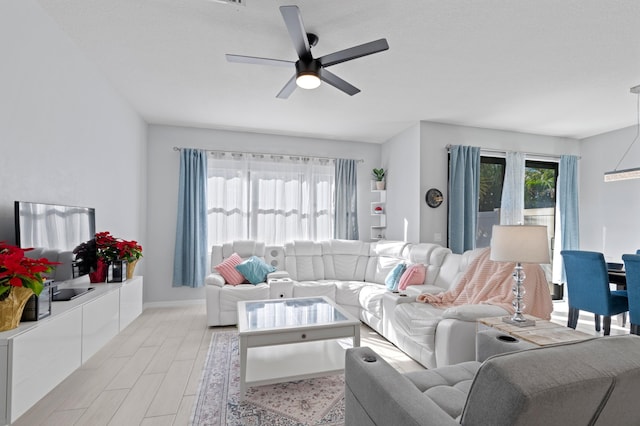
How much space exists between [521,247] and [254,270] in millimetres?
3080

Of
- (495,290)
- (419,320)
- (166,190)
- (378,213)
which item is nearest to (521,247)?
(495,290)

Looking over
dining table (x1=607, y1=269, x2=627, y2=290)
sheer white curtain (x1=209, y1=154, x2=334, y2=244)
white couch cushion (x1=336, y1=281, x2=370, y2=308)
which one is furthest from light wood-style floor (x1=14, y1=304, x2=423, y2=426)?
dining table (x1=607, y1=269, x2=627, y2=290)

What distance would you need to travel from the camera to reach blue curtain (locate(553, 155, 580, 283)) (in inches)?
196

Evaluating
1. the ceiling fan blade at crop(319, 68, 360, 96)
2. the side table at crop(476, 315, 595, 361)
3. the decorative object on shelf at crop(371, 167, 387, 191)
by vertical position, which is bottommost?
the side table at crop(476, 315, 595, 361)

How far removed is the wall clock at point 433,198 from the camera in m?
4.40

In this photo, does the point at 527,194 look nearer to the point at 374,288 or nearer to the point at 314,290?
the point at 374,288

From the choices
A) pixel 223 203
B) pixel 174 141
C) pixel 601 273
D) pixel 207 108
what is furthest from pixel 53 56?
pixel 601 273

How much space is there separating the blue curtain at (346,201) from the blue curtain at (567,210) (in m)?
3.29

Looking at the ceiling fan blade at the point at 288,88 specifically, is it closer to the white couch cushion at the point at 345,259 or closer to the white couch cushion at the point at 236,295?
the white couch cushion at the point at 236,295

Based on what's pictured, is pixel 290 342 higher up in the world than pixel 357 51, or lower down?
lower down

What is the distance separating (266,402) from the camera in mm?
2191

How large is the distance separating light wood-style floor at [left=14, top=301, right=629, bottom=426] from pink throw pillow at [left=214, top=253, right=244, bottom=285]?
59 centimetres

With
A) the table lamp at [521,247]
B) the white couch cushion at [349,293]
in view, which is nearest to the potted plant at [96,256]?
the white couch cushion at [349,293]

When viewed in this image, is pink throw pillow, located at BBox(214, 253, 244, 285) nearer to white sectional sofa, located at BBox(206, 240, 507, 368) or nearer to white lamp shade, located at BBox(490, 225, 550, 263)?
white sectional sofa, located at BBox(206, 240, 507, 368)
